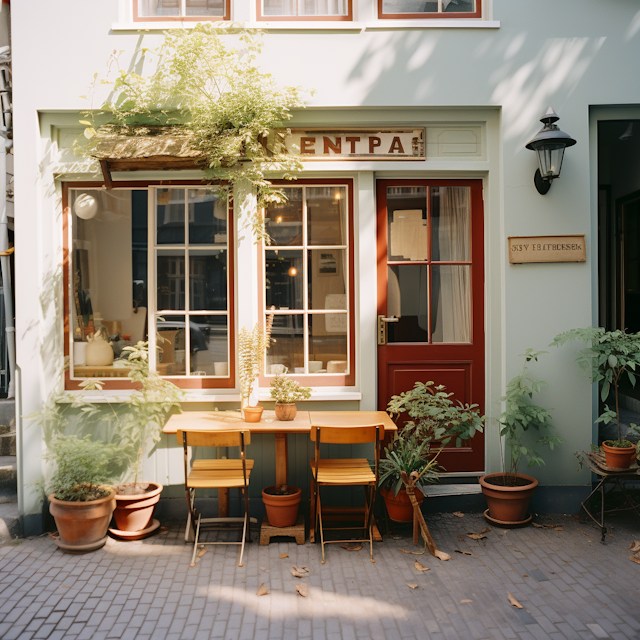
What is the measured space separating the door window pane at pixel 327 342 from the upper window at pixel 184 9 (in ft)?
9.45

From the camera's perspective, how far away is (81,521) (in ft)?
13.7

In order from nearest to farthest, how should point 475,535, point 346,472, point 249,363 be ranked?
point 346,472 < point 475,535 < point 249,363

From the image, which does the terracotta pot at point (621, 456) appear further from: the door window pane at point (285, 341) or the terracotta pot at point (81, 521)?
the terracotta pot at point (81, 521)

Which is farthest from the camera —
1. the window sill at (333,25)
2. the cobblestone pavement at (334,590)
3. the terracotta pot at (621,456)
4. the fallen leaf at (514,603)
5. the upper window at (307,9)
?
the upper window at (307,9)

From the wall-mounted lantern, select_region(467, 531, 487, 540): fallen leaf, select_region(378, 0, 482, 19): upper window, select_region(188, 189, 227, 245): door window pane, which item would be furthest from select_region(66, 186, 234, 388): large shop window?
the wall-mounted lantern

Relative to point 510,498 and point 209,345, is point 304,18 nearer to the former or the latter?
point 209,345

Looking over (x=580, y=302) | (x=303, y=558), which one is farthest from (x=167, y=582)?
(x=580, y=302)

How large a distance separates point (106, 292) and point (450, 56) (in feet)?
12.6

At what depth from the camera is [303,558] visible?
408 cm

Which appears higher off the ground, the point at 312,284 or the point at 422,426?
the point at 312,284

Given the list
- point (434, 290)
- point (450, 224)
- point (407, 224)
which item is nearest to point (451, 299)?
point (434, 290)

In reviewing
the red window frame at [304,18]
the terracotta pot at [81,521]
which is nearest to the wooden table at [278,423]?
the terracotta pot at [81,521]

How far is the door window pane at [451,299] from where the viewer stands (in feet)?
16.7

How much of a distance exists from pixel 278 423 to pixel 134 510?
54.7 inches
